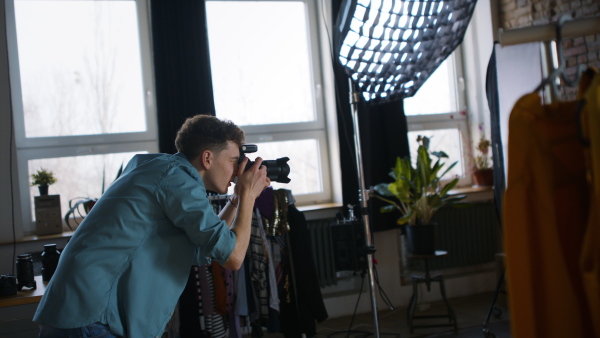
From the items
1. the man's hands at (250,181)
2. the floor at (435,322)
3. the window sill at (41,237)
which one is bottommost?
the floor at (435,322)

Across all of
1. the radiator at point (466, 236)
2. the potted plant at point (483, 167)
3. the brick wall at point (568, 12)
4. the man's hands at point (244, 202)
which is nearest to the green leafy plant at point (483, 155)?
the potted plant at point (483, 167)

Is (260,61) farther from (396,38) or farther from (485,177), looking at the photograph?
(396,38)

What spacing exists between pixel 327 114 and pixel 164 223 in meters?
2.97

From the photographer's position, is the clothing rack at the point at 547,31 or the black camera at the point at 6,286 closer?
the clothing rack at the point at 547,31

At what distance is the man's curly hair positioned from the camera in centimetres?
187

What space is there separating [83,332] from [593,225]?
1.29m

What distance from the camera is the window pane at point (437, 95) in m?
4.88

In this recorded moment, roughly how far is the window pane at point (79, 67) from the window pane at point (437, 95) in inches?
87.4

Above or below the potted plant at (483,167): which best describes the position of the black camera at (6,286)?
below

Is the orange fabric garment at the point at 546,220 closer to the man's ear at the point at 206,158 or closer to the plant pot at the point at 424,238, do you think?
the man's ear at the point at 206,158

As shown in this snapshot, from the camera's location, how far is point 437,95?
497 centimetres

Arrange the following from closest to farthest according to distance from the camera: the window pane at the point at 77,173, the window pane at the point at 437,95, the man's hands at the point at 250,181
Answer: the man's hands at the point at 250,181
the window pane at the point at 77,173
the window pane at the point at 437,95

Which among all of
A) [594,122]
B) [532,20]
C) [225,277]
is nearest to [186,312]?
[225,277]

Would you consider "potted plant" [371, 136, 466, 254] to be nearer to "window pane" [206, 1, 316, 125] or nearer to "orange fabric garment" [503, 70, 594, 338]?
"window pane" [206, 1, 316, 125]
